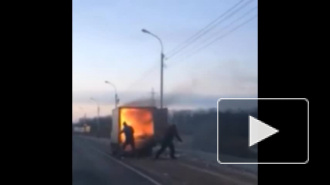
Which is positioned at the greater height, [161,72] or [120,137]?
[161,72]

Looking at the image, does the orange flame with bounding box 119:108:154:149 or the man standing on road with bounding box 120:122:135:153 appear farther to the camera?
the orange flame with bounding box 119:108:154:149
